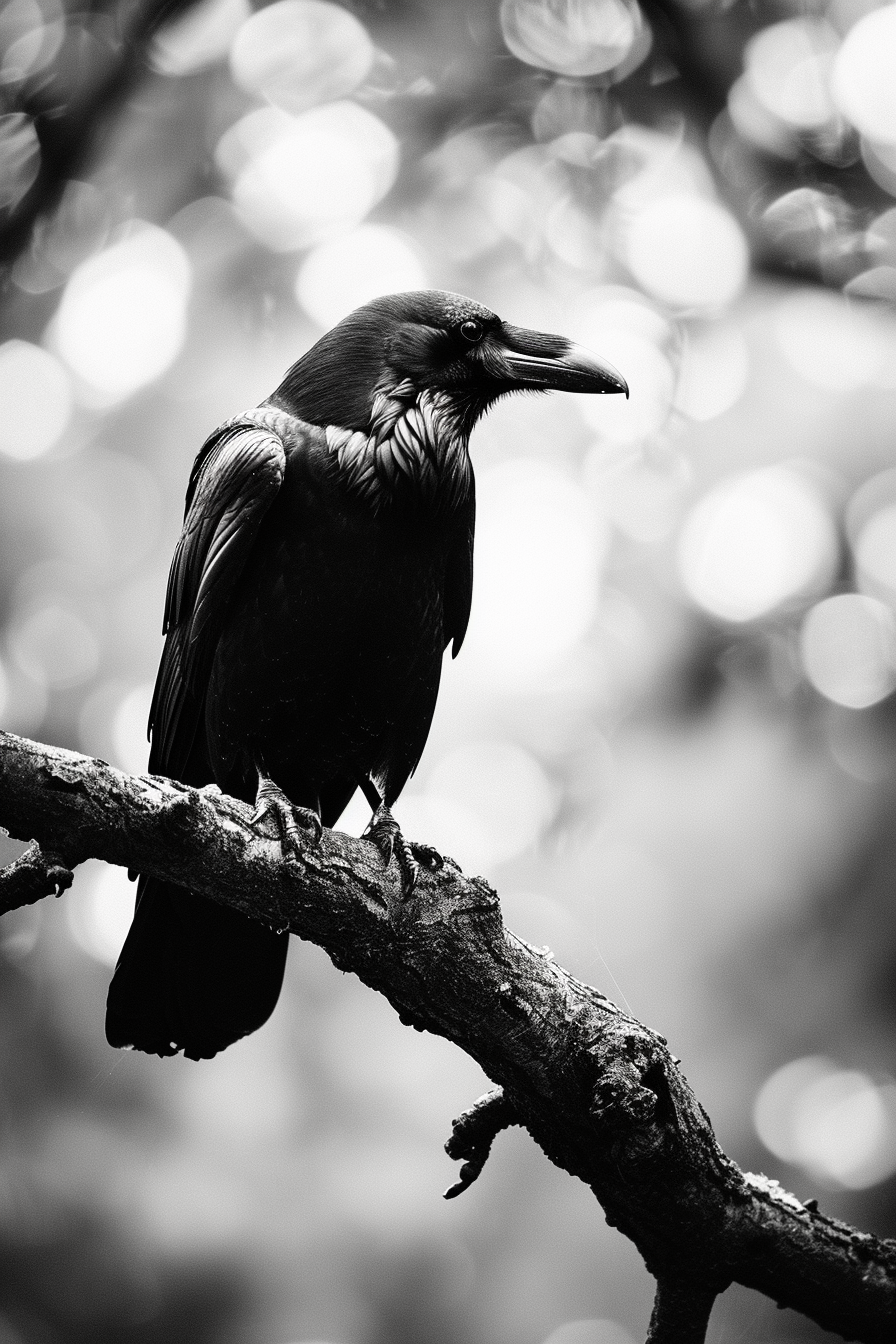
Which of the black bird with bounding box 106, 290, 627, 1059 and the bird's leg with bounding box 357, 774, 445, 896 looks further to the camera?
the black bird with bounding box 106, 290, 627, 1059

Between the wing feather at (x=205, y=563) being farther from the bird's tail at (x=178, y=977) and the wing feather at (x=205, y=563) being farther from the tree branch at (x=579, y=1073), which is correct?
the tree branch at (x=579, y=1073)

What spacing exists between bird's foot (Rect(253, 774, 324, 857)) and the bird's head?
3.96 feet

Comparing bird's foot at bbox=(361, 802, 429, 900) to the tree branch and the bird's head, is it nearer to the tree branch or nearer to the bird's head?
the tree branch

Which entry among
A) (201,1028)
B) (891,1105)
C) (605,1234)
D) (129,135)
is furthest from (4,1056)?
(129,135)

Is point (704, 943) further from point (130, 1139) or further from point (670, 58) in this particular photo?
point (670, 58)

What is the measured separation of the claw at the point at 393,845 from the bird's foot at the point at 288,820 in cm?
16

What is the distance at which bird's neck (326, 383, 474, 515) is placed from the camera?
3.17 meters

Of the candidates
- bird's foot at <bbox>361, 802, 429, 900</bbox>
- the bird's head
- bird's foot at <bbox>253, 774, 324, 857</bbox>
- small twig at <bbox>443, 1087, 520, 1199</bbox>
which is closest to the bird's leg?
bird's foot at <bbox>361, 802, 429, 900</bbox>

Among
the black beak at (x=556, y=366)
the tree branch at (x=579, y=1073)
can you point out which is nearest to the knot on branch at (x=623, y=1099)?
the tree branch at (x=579, y=1073)

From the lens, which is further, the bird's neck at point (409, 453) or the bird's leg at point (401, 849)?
the bird's neck at point (409, 453)

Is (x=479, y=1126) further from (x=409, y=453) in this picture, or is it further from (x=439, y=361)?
(x=439, y=361)

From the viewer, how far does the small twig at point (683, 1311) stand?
8.22 feet

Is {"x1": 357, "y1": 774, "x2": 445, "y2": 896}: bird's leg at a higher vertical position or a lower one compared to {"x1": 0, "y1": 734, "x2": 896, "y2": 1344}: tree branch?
higher

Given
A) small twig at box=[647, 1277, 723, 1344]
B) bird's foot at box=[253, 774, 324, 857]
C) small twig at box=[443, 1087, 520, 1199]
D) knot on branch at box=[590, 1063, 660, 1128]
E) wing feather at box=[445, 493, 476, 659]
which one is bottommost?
small twig at box=[647, 1277, 723, 1344]
